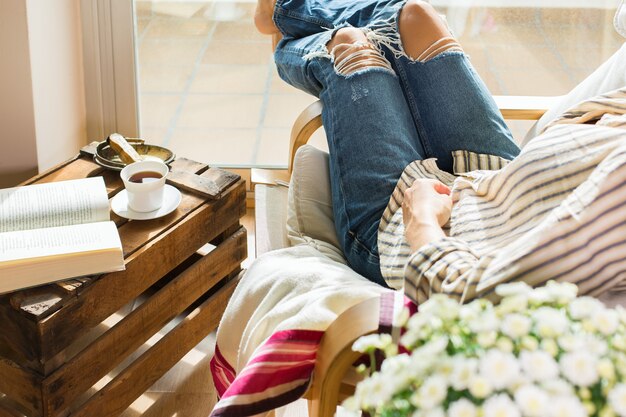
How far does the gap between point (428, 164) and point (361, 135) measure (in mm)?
141

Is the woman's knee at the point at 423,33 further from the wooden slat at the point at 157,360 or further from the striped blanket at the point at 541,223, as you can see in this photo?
the wooden slat at the point at 157,360

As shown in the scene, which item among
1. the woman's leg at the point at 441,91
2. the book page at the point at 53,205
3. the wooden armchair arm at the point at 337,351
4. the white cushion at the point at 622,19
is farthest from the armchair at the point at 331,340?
the white cushion at the point at 622,19

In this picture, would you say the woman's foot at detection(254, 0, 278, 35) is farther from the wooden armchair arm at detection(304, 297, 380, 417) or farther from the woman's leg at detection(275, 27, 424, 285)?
the wooden armchair arm at detection(304, 297, 380, 417)

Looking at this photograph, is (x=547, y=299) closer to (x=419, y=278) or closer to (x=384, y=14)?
(x=419, y=278)

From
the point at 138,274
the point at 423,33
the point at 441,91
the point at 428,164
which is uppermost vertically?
the point at 423,33

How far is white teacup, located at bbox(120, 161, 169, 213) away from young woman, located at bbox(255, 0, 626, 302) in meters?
0.37

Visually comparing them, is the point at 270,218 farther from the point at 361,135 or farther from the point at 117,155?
the point at 117,155

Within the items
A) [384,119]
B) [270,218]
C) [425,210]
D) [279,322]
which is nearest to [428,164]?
[384,119]

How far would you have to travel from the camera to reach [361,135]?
1.57 m

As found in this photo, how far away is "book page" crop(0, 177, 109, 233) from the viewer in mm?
1575

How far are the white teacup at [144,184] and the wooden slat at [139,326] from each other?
0.58 ft

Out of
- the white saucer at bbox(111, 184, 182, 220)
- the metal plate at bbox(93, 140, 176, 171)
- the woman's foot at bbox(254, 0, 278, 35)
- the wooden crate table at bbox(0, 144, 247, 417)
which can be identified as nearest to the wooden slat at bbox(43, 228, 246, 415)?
the wooden crate table at bbox(0, 144, 247, 417)

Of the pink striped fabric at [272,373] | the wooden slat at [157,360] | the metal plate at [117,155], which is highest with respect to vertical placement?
the metal plate at [117,155]

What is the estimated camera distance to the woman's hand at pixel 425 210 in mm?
1277
